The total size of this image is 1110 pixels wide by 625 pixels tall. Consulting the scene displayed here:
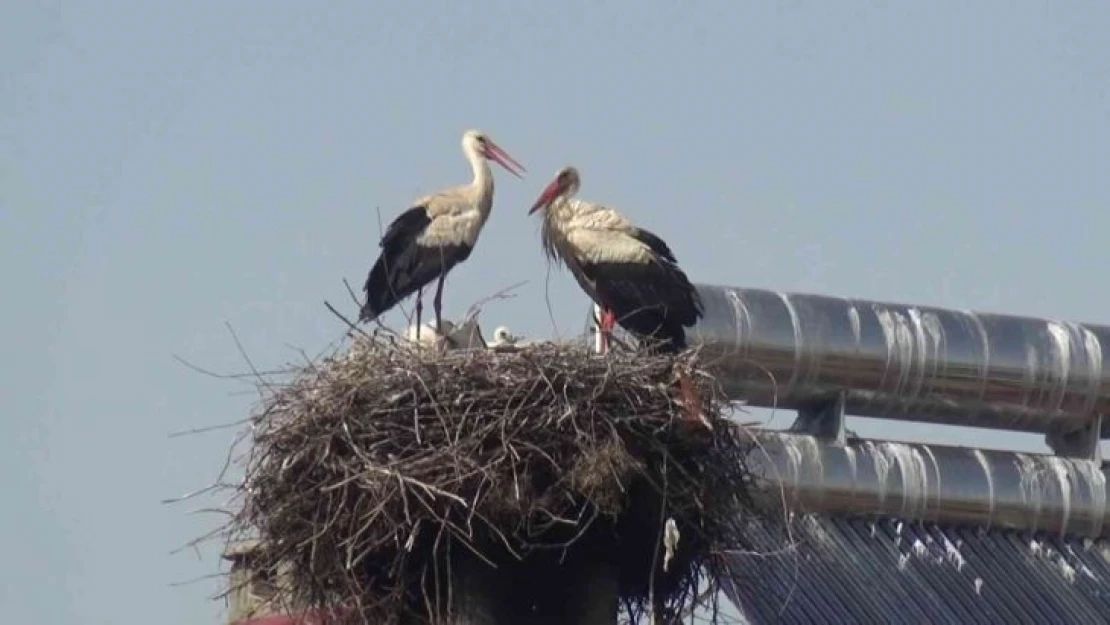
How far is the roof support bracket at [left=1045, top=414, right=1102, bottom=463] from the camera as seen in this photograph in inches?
979

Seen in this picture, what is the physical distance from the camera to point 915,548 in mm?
23906

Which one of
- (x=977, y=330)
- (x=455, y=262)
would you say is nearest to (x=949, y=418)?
(x=977, y=330)

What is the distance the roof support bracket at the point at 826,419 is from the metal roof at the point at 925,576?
56cm

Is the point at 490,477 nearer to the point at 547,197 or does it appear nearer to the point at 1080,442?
the point at 547,197

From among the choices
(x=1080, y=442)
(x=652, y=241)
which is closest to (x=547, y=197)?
(x=652, y=241)

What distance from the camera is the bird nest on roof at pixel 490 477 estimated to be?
15562mm

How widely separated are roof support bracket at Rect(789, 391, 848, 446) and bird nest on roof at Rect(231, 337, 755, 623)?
7.44 metres

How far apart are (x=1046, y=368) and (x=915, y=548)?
5.15 ft

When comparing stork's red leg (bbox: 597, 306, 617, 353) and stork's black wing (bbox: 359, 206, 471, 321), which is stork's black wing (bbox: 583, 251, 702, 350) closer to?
stork's red leg (bbox: 597, 306, 617, 353)

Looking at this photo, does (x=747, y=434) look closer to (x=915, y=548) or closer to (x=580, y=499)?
(x=580, y=499)

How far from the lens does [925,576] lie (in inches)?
930

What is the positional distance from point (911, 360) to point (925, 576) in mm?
1450

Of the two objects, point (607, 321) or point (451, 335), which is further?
point (607, 321)

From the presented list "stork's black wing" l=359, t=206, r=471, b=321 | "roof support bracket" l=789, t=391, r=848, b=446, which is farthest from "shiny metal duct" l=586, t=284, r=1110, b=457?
"stork's black wing" l=359, t=206, r=471, b=321
